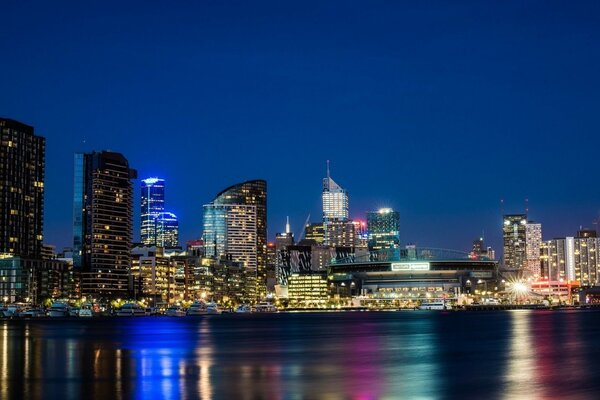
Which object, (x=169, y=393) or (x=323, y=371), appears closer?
(x=169, y=393)

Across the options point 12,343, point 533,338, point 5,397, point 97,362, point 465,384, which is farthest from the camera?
point 533,338

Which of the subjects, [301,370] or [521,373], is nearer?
[521,373]

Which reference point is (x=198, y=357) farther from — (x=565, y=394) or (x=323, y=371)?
(x=565, y=394)

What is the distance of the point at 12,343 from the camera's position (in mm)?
101875

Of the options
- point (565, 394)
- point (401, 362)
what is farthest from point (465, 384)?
point (401, 362)

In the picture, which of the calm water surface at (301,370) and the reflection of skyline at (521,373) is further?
the calm water surface at (301,370)

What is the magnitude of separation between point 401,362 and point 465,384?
55.4 ft

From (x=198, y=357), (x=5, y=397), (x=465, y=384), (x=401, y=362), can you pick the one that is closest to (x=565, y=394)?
(x=465, y=384)

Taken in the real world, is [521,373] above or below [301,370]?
below

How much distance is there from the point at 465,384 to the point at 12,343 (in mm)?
60147

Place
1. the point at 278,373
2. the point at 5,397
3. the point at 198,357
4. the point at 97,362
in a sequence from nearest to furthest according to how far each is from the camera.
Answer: the point at 5,397 < the point at 278,373 < the point at 97,362 < the point at 198,357

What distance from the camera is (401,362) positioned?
242ft

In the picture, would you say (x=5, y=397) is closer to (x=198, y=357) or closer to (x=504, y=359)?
(x=198, y=357)

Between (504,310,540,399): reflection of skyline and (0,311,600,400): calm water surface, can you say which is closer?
(504,310,540,399): reflection of skyline
